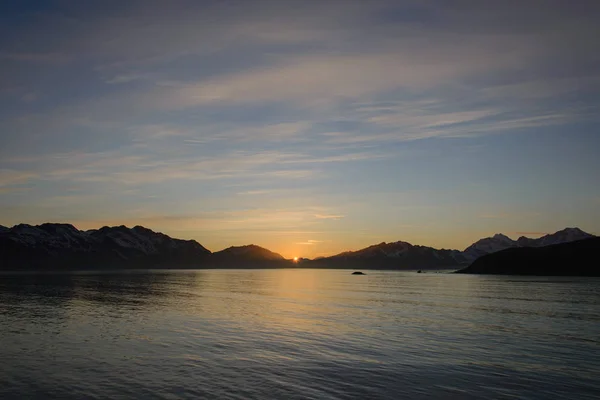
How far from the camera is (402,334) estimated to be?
47.1 metres

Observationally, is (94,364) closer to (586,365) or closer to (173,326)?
(173,326)

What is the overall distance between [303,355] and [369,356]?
5337mm

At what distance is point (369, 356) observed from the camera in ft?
117

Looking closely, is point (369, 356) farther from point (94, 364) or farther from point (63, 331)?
point (63, 331)

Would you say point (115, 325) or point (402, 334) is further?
point (115, 325)

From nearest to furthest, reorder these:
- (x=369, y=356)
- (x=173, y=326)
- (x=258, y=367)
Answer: (x=258, y=367)
(x=369, y=356)
(x=173, y=326)

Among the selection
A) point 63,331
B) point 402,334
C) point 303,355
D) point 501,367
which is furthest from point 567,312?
point 63,331

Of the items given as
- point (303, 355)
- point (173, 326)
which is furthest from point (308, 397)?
point (173, 326)

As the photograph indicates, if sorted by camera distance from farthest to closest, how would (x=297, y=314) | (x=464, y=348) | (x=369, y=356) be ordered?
(x=297, y=314)
(x=464, y=348)
(x=369, y=356)

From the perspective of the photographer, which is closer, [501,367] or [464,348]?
[501,367]

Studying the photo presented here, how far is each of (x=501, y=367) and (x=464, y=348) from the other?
7228 millimetres

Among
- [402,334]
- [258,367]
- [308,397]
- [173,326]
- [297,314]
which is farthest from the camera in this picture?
[297,314]

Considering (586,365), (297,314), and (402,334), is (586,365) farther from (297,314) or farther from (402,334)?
(297,314)

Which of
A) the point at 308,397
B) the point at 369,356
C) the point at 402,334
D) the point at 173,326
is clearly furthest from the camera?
the point at 173,326
